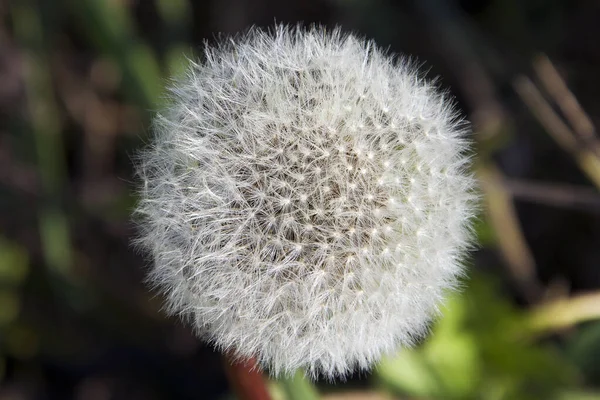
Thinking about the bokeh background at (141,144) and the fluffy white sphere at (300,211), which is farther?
the bokeh background at (141,144)

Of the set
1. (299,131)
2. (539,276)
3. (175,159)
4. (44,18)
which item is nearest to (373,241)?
(299,131)

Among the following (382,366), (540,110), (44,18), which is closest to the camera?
(382,366)

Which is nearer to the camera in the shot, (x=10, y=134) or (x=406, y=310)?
(x=406, y=310)

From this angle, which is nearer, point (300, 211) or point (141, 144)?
point (300, 211)

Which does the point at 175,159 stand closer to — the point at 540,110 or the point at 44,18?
the point at 540,110

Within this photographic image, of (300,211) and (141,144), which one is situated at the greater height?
(141,144)
